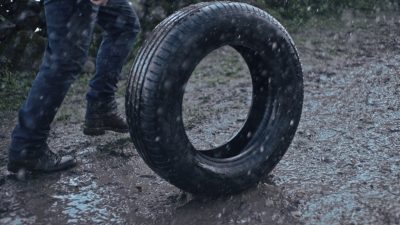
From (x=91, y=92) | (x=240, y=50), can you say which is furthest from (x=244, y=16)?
(x=91, y=92)

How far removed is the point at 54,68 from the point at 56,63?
29 mm

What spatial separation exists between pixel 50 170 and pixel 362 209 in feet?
5.74

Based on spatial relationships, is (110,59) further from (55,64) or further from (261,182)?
(261,182)

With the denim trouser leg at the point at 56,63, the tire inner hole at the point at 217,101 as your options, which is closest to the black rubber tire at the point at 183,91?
the tire inner hole at the point at 217,101

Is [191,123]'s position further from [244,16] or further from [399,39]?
[399,39]

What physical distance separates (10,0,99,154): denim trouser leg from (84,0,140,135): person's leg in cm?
53

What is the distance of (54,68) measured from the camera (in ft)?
9.28

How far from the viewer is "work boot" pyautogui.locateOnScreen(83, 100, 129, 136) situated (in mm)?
3533

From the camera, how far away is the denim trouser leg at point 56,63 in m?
2.78

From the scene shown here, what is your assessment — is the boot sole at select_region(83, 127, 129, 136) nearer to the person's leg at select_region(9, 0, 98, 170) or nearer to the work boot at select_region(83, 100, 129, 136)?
the work boot at select_region(83, 100, 129, 136)

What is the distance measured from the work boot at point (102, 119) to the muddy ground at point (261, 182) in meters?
0.09

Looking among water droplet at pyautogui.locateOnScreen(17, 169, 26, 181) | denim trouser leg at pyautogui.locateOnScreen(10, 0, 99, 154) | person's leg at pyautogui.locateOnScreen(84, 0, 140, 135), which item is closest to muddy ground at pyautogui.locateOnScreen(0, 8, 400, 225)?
water droplet at pyautogui.locateOnScreen(17, 169, 26, 181)

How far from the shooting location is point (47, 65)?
2.85 m

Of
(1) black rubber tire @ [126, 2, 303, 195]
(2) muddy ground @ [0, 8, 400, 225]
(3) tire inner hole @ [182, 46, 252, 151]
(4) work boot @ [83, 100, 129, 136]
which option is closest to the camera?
(1) black rubber tire @ [126, 2, 303, 195]
